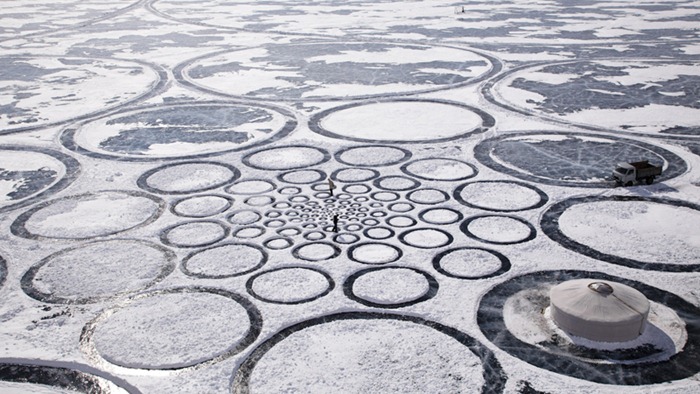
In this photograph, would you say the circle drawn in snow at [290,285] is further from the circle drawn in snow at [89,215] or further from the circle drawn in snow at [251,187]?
the circle drawn in snow at [251,187]

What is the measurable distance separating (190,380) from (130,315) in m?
2.00

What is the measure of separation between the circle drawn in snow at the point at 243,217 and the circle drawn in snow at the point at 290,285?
212 cm

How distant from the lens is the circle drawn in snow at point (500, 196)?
41.9 ft

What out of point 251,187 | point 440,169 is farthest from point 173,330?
point 440,169

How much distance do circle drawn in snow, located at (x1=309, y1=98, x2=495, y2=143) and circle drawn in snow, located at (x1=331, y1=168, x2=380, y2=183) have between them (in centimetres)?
224

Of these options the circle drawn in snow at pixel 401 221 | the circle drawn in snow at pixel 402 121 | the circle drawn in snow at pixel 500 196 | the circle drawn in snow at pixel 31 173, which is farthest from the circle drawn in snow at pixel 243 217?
the circle drawn in snow at pixel 402 121

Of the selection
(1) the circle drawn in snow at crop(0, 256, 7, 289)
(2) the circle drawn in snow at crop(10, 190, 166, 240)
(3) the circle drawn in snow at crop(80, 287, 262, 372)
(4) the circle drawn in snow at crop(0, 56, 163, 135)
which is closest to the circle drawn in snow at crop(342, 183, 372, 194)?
(2) the circle drawn in snow at crop(10, 190, 166, 240)

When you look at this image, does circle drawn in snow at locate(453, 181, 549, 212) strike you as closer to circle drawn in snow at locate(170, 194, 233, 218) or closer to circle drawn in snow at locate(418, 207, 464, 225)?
circle drawn in snow at locate(418, 207, 464, 225)

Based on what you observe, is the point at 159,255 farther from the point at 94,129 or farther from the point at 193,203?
the point at 94,129

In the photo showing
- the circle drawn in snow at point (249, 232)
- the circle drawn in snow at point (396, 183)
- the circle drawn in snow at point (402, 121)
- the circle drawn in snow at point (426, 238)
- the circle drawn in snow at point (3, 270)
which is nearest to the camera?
the circle drawn in snow at point (3, 270)

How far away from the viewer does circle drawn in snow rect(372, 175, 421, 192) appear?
13773mm

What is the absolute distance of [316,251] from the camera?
11.0 m

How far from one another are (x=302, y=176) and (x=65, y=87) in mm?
13975

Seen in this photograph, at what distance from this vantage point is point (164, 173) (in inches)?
591
